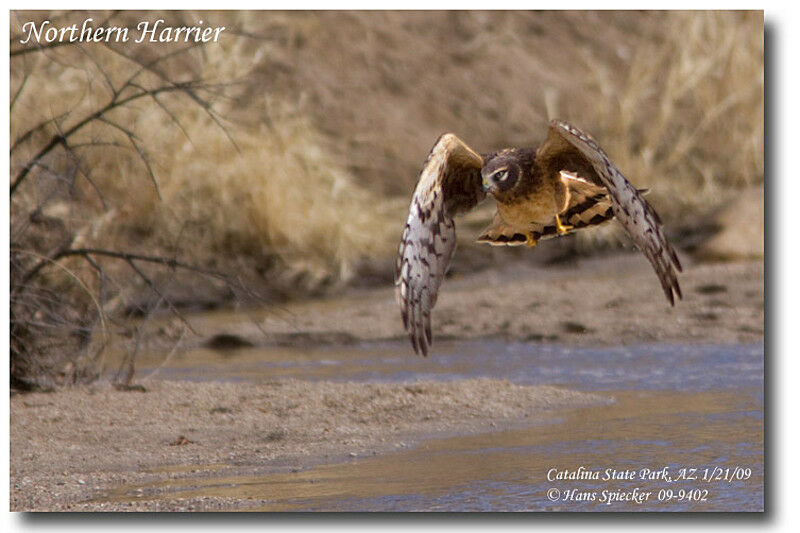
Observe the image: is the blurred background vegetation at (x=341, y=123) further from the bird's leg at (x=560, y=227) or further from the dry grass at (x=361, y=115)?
the bird's leg at (x=560, y=227)

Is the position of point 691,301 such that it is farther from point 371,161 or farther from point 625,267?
point 371,161

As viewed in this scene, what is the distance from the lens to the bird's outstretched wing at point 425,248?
4.45 meters

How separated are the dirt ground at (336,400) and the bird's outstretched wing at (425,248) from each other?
3.00 ft

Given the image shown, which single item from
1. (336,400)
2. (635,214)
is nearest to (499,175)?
(635,214)

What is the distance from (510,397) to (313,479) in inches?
54.9

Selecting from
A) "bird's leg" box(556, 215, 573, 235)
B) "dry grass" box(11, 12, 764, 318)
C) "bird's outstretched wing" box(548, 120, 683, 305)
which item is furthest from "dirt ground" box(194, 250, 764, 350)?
"bird's outstretched wing" box(548, 120, 683, 305)

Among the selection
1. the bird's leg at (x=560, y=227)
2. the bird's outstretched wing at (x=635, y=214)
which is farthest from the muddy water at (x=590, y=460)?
the bird's outstretched wing at (x=635, y=214)

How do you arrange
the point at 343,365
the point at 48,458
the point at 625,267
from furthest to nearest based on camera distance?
the point at 625,267
the point at 343,365
the point at 48,458

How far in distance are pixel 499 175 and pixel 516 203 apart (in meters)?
0.17

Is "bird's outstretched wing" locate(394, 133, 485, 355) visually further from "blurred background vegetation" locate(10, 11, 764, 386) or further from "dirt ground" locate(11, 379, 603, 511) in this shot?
"blurred background vegetation" locate(10, 11, 764, 386)

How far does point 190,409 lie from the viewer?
245 inches

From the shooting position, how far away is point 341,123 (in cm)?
1000

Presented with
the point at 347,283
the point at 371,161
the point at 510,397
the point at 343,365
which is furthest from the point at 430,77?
the point at 510,397

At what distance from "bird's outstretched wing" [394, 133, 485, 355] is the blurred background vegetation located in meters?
2.79
